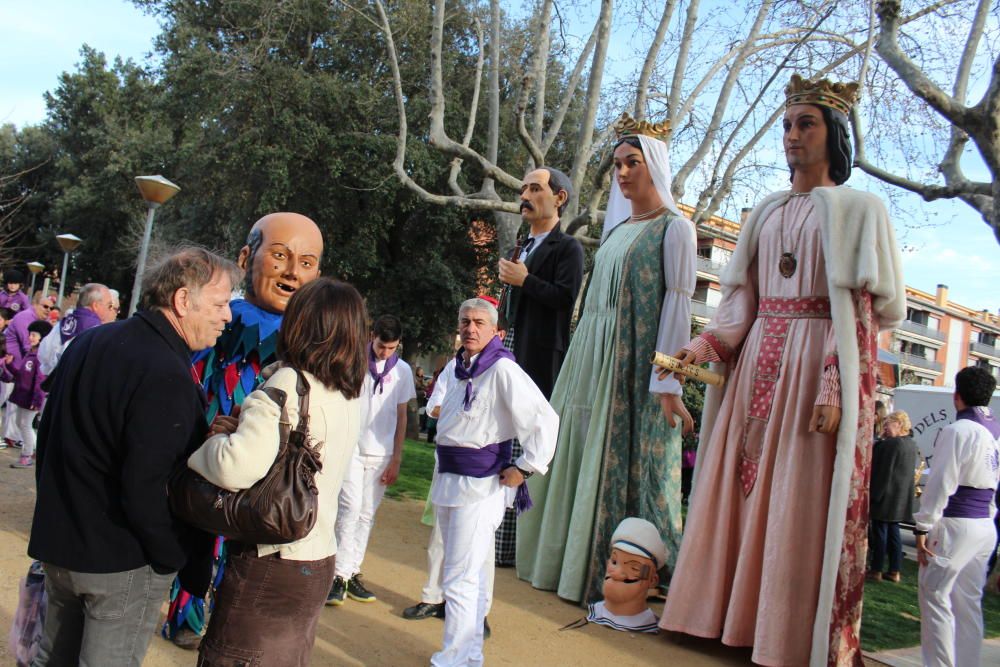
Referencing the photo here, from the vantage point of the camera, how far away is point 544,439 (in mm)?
3691

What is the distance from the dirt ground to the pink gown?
23cm

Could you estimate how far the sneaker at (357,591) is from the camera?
4.58m

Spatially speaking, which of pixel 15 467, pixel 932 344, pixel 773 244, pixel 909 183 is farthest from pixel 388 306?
pixel 932 344

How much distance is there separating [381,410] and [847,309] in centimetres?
293

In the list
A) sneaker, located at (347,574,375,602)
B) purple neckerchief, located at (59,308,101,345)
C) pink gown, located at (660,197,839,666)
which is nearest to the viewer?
pink gown, located at (660,197,839,666)

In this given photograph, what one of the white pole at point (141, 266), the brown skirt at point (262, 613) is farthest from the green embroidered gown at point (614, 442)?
the white pole at point (141, 266)

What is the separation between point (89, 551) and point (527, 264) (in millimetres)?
3570

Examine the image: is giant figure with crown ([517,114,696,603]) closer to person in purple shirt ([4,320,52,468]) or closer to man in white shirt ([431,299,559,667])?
man in white shirt ([431,299,559,667])

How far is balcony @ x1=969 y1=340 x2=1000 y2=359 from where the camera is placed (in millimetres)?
60656

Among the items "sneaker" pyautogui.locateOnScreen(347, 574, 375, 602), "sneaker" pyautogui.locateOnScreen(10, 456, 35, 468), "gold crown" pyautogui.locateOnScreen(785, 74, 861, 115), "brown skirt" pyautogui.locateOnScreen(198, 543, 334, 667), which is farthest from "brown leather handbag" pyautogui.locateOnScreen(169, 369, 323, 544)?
"sneaker" pyautogui.locateOnScreen(10, 456, 35, 468)

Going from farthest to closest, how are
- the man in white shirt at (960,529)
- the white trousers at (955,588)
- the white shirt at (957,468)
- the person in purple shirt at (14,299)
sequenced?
the person in purple shirt at (14,299), the white shirt at (957,468), the man in white shirt at (960,529), the white trousers at (955,588)

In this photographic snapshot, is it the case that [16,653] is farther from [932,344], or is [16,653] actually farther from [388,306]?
[932,344]

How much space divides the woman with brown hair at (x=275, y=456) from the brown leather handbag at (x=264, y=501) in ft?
0.11

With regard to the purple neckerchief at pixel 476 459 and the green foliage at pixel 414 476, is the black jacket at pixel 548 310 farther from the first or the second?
the green foliage at pixel 414 476
